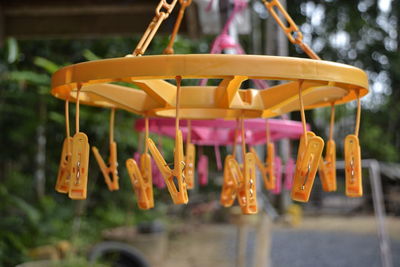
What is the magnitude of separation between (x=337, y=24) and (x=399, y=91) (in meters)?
2.73

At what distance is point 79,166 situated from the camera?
96 centimetres

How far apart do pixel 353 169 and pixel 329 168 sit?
179 millimetres

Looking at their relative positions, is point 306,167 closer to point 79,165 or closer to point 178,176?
point 178,176

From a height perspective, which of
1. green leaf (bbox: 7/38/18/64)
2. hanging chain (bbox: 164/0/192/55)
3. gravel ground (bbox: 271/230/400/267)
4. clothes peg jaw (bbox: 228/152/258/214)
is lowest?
gravel ground (bbox: 271/230/400/267)

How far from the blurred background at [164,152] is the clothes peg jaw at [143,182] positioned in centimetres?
155

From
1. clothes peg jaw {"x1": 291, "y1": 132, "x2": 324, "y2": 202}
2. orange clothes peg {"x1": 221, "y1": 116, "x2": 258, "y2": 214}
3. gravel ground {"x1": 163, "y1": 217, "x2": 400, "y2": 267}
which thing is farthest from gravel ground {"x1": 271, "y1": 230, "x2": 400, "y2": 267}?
clothes peg jaw {"x1": 291, "y1": 132, "x2": 324, "y2": 202}

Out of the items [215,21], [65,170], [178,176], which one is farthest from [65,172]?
[215,21]

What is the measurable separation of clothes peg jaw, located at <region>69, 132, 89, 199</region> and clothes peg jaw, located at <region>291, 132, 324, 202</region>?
14.6 inches

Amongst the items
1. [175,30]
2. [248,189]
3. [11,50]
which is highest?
[11,50]

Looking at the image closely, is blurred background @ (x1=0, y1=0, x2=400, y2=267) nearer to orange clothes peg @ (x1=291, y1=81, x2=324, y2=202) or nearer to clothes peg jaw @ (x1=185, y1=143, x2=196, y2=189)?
clothes peg jaw @ (x1=185, y1=143, x2=196, y2=189)

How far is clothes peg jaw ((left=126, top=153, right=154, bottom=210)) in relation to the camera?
1.11m

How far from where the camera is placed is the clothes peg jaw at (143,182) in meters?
1.11

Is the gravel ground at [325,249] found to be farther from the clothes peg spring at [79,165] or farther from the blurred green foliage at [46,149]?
the clothes peg spring at [79,165]

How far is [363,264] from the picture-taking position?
6793mm
